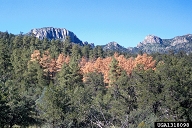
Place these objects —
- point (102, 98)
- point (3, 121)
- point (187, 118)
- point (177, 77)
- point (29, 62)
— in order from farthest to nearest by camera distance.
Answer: point (29, 62)
point (102, 98)
point (177, 77)
point (187, 118)
point (3, 121)

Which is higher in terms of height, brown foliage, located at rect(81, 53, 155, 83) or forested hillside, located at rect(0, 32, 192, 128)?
brown foliage, located at rect(81, 53, 155, 83)

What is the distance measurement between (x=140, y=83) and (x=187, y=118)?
29.9 ft

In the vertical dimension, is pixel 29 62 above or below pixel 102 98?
above

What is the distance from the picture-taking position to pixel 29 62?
5522 centimetres

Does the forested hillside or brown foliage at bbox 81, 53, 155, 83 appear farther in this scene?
brown foliage at bbox 81, 53, 155, 83

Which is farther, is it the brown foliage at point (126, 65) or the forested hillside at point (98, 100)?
the brown foliage at point (126, 65)

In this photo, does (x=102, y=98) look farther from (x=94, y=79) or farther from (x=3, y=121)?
(x=3, y=121)

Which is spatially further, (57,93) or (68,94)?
(68,94)

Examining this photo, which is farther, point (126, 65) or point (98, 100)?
point (126, 65)

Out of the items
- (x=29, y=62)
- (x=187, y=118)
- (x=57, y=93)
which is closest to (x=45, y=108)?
(x=57, y=93)

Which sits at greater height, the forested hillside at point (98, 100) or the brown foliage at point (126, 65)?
the brown foliage at point (126, 65)

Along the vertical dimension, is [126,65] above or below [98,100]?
above

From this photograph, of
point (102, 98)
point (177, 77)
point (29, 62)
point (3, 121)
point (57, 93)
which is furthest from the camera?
point (29, 62)

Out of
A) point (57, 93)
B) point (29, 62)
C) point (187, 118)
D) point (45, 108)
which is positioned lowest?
point (187, 118)
